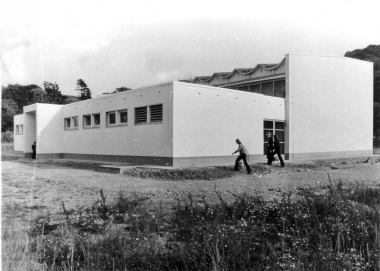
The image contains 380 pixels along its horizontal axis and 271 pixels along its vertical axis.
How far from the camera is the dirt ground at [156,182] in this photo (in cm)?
654

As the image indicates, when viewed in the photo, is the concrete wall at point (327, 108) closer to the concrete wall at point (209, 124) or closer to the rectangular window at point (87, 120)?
the concrete wall at point (209, 124)

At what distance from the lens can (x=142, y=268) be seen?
3295 millimetres

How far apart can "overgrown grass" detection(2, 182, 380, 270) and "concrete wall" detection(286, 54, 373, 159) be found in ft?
38.1

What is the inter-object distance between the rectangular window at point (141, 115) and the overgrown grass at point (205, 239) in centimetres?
993

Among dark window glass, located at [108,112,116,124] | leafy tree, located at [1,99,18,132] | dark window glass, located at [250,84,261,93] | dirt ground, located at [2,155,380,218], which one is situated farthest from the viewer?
dark window glass, located at [250,84,261,93]

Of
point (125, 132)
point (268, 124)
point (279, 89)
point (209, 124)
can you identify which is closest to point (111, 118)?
point (125, 132)

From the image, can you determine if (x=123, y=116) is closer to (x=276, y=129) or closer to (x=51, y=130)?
(x=51, y=130)

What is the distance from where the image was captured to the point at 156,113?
14438mm

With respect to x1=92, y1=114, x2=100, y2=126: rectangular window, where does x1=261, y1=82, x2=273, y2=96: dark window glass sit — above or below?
above

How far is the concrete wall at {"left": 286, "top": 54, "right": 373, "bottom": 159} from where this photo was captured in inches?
606

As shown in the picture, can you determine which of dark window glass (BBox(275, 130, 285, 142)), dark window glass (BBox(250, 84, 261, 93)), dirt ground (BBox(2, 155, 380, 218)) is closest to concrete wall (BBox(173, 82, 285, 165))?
dirt ground (BBox(2, 155, 380, 218))

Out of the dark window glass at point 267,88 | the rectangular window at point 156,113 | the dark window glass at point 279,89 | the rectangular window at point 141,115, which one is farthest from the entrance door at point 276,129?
the rectangular window at point 141,115

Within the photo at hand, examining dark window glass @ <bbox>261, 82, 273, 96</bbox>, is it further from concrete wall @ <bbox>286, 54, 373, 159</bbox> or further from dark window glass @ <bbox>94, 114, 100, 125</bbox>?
dark window glass @ <bbox>94, 114, 100, 125</bbox>

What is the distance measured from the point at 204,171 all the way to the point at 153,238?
26.7 feet
